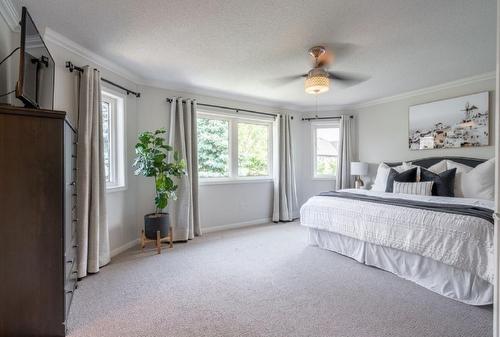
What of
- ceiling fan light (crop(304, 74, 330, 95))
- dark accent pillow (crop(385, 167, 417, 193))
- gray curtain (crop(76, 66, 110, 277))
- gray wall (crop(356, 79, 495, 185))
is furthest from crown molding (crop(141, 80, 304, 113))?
dark accent pillow (crop(385, 167, 417, 193))

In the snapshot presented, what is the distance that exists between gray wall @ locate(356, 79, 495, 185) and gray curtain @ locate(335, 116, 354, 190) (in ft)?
0.85

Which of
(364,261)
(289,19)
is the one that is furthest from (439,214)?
(289,19)

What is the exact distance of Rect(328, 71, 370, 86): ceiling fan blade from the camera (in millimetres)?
3484

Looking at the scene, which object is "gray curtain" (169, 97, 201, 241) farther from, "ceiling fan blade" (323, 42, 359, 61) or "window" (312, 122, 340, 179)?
"window" (312, 122, 340, 179)

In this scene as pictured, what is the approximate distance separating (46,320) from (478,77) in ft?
18.1

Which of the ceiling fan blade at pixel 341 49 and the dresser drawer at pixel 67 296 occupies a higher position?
the ceiling fan blade at pixel 341 49

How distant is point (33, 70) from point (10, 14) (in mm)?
757

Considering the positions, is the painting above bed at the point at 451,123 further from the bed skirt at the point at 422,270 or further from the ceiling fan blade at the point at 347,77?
the bed skirt at the point at 422,270

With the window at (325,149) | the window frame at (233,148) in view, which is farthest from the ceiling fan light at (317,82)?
the window at (325,149)

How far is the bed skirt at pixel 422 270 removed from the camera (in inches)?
84.4

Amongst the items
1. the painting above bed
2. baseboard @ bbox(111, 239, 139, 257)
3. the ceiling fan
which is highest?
the ceiling fan

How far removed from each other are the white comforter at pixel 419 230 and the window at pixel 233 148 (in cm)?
196

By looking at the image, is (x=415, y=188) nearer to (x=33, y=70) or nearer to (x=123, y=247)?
(x=123, y=247)

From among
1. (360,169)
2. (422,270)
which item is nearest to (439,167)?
(360,169)
